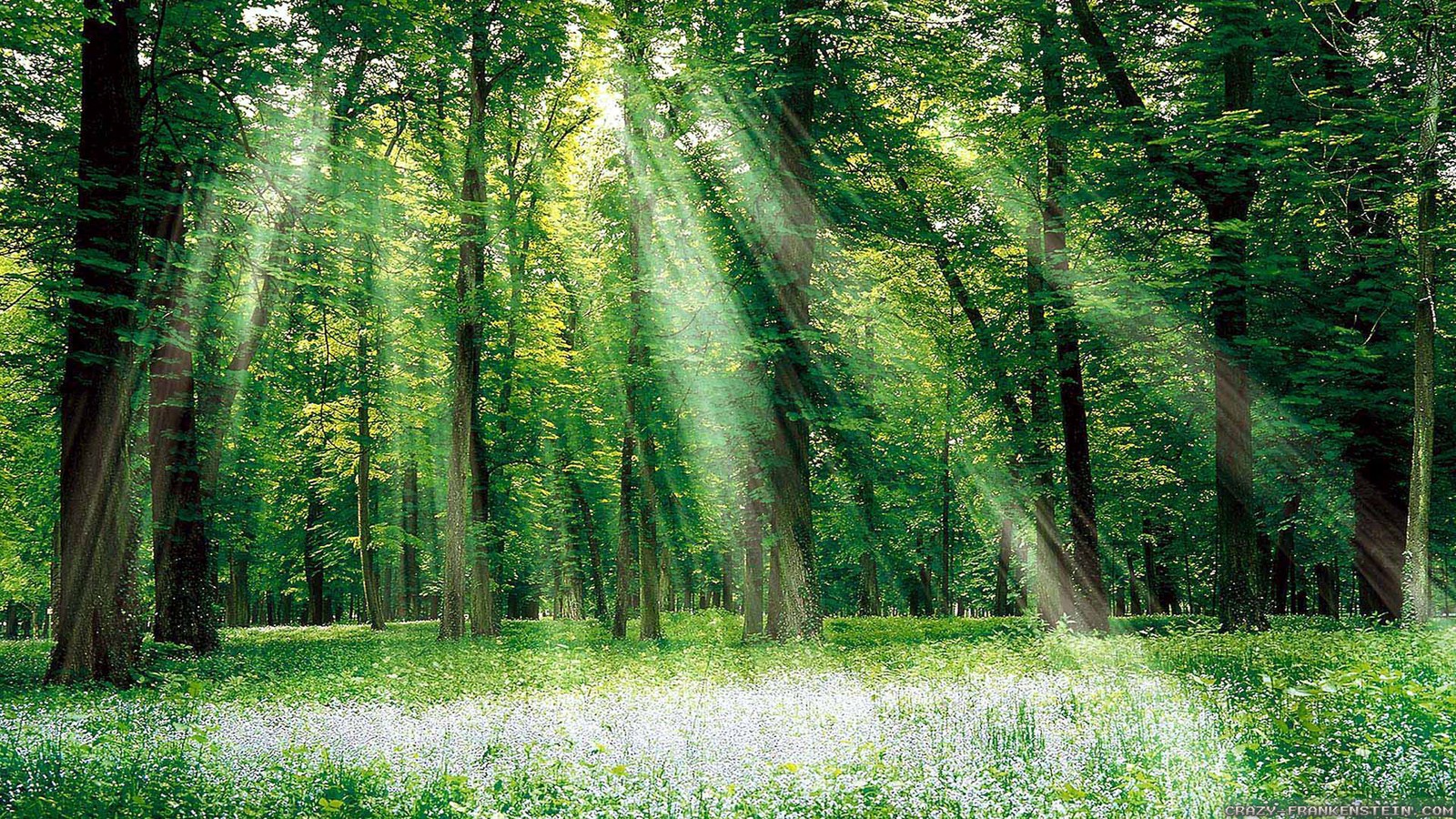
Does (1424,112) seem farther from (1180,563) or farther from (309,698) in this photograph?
(1180,563)

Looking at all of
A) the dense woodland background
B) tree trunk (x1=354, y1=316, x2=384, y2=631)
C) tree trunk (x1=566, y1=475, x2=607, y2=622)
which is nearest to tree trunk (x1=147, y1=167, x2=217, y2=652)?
the dense woodland background

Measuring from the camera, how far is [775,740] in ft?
22.9

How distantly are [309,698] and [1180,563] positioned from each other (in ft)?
154

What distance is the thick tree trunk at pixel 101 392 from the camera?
36.1 feet

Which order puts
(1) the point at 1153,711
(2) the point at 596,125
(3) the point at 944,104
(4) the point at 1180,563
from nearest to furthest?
1. (1) the point at 1153,711
2. (3) the point at 944,104
3. (2) the point at 596,125
4. (4) the point at 1180,563

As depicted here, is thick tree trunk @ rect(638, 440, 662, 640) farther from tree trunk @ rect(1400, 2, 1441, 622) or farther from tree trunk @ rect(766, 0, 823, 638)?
tree trunk @ rect(1400, 2, 1441, 622)

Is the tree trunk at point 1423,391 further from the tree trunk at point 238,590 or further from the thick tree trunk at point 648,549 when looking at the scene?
the tree trunk at point 238,590

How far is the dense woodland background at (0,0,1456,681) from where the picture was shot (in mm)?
11695

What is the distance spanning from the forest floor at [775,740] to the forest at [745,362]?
2.6 inches

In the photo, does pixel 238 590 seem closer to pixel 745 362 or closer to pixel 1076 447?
pixel 745 362

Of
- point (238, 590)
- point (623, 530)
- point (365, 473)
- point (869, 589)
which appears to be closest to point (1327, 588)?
point (869, 589)

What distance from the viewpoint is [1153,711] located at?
7676 millimetres

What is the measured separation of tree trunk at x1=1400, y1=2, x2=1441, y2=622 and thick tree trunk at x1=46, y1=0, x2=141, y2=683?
1708 cm

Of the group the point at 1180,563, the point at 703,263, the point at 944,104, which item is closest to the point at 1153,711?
the point at 703,263
